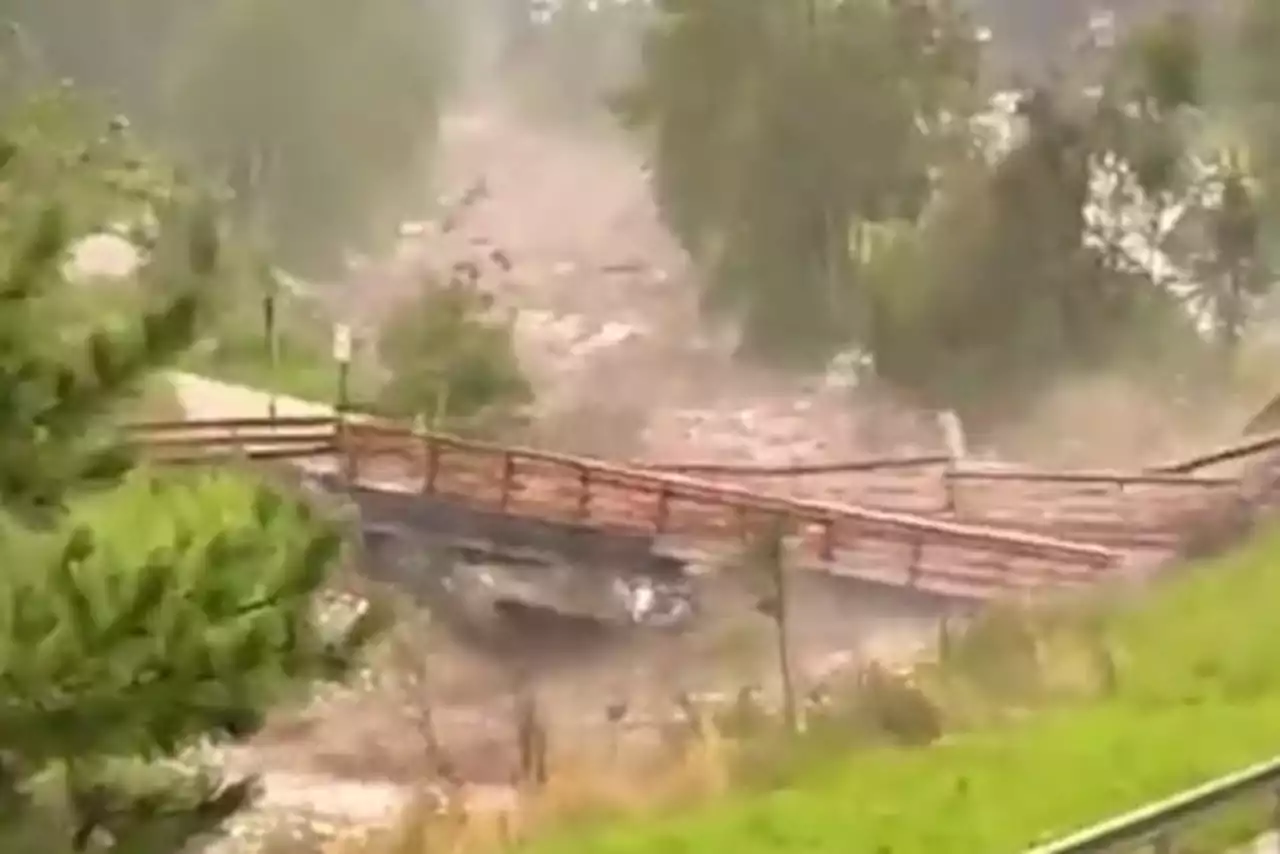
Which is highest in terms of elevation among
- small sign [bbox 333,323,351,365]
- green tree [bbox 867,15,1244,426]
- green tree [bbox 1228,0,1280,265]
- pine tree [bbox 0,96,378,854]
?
green tree [bbox 1228,0,1280,265]

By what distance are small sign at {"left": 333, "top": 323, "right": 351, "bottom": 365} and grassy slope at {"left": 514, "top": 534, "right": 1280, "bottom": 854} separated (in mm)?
394

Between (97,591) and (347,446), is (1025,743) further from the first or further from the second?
(97,591)

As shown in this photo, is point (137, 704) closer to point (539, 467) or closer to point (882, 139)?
point (539, 467)

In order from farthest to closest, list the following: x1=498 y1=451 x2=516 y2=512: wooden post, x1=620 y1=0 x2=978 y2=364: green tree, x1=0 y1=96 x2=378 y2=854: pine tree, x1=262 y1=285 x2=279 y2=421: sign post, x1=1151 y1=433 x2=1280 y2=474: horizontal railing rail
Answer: x1=1151 y1=433 x2=1280 y2=474: horizontal railing rail
x1=620 y1=0 x2=978 y2=364: green tree
x1=498 y1=451 x2=516 y2=512: wooden post
x1=262 y1=285 x2=279 y2=421: sign post
x1=0 y1=96 x2=378 y2=854: pine tree

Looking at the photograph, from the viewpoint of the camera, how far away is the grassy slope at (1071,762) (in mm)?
1794

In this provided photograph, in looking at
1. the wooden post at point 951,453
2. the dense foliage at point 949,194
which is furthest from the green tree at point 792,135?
→ the wooden post at point 951,453

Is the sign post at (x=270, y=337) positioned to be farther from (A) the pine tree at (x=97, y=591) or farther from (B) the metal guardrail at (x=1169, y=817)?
(B) the metal guardrail at (x=1169, y=817)

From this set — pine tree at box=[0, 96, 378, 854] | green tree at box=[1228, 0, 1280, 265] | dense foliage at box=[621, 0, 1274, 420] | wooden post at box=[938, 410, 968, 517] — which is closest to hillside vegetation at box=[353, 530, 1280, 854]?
wooden post at box=[938, 410, 968, 517]

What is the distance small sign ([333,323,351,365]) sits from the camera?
66.8 inches

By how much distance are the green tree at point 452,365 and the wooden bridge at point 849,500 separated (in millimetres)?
21

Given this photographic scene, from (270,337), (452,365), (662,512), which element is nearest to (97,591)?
(270,337)

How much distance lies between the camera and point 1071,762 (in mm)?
1938

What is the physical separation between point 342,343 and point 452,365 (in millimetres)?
94

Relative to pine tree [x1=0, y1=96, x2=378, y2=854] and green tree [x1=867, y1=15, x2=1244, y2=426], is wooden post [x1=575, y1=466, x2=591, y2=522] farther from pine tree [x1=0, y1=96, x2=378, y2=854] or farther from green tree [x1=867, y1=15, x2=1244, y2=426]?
pine tree [x1=0, y1=96, x2=378, y2=854]
